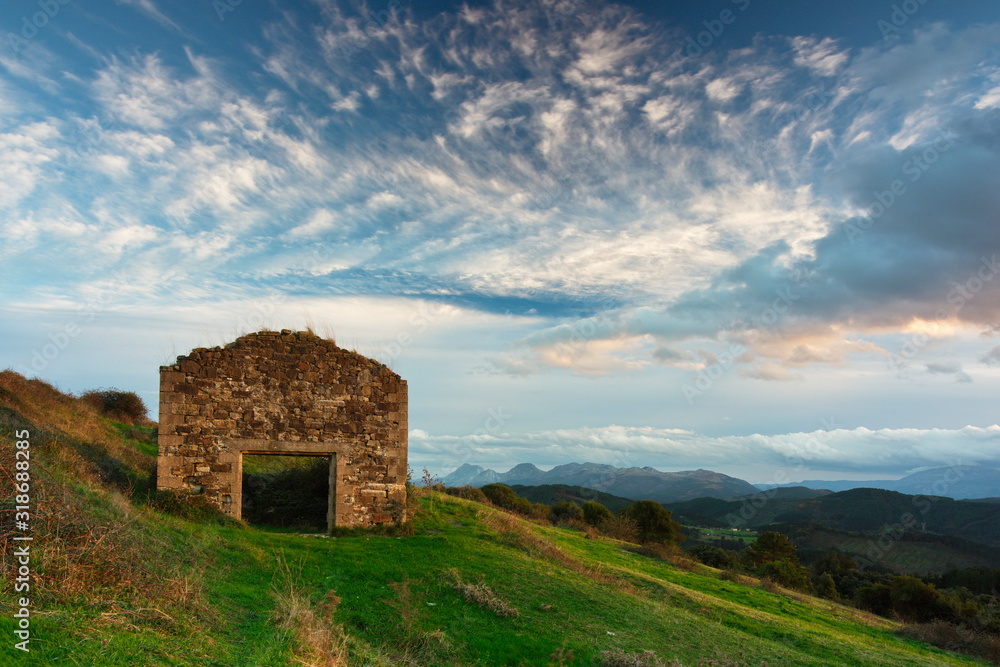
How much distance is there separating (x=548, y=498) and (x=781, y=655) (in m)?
68.4

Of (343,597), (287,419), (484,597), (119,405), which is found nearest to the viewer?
(343,597)

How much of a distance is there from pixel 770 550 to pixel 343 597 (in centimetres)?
4029

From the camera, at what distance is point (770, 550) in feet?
139

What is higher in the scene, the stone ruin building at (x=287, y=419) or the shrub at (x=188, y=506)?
the stone ruin building at (x=287, y=419)

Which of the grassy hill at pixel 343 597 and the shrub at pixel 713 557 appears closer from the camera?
the grassy hill at pixel 343 597

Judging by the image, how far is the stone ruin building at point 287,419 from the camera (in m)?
15.8

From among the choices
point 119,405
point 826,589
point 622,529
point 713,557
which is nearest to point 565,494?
point 713,557

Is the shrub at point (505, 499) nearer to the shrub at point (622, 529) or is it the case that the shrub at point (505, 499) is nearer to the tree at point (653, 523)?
the shrub at point (622, 529)

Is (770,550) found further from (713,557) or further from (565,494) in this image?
(565,494)

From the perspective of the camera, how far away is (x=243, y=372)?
16.4 metres

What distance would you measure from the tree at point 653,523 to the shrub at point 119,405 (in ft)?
106

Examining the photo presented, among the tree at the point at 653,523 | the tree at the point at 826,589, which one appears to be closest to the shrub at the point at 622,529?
the tree at the point at 653,523

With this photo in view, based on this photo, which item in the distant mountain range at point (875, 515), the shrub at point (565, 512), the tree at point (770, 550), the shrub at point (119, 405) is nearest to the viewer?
the shrub at point (119, 405)

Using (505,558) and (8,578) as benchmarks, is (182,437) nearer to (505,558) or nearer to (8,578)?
(505,558)
